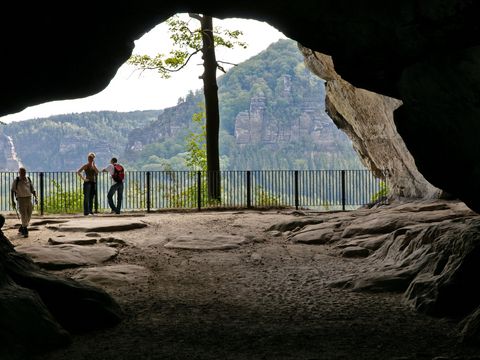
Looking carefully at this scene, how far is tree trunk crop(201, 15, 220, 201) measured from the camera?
2103 centimetres

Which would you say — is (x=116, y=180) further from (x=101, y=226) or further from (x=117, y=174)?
(x=101, y=226)

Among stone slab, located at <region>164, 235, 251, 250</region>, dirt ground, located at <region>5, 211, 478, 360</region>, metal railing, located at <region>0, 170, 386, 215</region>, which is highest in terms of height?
metal railing, located at <region>0, 170, 386, 215</region>

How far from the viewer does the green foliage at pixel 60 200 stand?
69.0 feet

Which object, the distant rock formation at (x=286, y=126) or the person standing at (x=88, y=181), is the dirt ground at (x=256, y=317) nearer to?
the person standing at (x=88, y=181)

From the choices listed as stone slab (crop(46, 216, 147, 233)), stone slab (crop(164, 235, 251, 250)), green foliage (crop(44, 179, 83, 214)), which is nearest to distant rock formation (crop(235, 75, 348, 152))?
green foliage (crop(44, 179, 83, 214))

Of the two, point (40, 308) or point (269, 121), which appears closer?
point (40, 308)

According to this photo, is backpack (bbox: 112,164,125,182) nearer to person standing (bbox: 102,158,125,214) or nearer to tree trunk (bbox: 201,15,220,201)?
person standing (bbox: 102,158,125,214)

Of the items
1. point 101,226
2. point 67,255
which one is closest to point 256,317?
point 67,255

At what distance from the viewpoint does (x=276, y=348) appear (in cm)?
489

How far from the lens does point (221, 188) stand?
22625 millimetres

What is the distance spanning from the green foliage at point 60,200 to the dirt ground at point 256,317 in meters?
11.7

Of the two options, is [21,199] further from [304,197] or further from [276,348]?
[304,197]

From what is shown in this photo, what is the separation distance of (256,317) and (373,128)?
13525 mm

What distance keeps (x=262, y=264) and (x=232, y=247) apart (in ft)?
6.06
